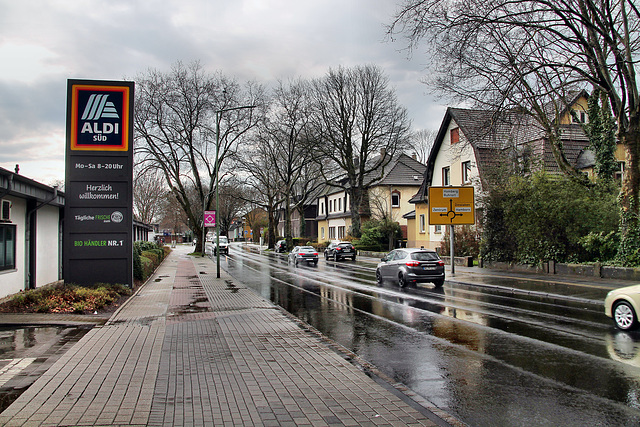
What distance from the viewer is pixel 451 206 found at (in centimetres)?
2527

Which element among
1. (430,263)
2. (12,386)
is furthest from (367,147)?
(12,386)

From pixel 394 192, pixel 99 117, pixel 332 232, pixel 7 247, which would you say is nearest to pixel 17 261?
pixel 7 247

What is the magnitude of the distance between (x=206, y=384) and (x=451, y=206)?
69.5 feet

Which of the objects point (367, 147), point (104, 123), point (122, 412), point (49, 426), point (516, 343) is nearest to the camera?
point (49, 426)

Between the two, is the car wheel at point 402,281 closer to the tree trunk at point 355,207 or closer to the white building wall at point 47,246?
the white building wall at point 47,246

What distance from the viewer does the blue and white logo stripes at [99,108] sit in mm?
14656

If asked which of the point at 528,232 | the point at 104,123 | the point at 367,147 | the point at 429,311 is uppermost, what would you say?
the point at 367,147

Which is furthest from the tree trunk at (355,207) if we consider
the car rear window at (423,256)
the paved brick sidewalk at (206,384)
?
the paved brick sidewalk at (206,384)

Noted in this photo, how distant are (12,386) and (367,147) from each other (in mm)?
41660

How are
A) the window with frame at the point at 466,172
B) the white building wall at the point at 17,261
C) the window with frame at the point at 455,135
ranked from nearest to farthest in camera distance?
the white building wall at the point at 17,261 → the window with frame at the point at 466,172 → the window with frame at the point at 455,135

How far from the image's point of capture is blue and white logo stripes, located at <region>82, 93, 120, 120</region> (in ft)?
48.1

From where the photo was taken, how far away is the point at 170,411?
4.89m

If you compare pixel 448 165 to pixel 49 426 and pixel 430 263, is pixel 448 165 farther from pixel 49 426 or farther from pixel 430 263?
pixel 49 426

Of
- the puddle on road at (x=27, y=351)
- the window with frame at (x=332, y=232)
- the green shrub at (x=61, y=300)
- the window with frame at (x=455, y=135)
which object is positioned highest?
the window with frame at (x=455, y=135)
